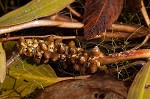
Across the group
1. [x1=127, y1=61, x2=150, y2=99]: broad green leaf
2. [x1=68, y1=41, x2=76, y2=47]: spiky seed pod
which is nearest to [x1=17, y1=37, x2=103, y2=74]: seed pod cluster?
[x1=68, y1=41, x2=76, y2=47]: spiky seed pod

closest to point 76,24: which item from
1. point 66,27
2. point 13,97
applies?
point 66,27

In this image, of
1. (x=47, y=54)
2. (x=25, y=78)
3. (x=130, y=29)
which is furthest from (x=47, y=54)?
(x=130, y=29)

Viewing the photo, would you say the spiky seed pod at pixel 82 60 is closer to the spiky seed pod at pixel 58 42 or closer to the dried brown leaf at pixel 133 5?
the spiky seed pod at pixel 58 42

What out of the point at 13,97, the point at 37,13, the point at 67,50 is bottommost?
the point at 13,97

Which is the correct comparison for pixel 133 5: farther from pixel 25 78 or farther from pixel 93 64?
pixel 25 78

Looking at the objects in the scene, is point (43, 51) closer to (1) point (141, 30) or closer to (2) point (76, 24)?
(2) point (76, 24)

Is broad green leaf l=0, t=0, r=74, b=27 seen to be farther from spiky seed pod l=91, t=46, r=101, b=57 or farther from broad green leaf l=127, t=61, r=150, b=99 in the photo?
broad green leaf l=127, t=61, r=150, b=99
